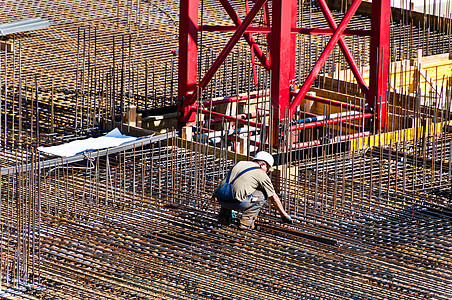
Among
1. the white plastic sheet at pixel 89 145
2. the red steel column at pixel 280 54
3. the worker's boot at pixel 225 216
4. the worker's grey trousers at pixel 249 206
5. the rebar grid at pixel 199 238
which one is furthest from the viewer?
the red steel column at pixel 280 54

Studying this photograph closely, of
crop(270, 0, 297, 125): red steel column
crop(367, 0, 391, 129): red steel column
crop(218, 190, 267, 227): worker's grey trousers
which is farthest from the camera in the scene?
crop(367, 0, 391, 129): red steel column

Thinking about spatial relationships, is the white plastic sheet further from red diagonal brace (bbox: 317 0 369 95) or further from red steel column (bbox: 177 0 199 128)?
red diagonal brace (bbox: 317 0 369 95)

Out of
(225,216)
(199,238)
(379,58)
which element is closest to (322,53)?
(379,58)

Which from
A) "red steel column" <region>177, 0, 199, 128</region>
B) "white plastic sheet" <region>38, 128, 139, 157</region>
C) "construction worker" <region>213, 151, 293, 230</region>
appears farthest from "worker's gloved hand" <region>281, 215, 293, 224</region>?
"red steel column" <region>177, 0, 199, 128</region>

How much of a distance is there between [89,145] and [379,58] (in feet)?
17.7

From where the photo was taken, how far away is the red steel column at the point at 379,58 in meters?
17.1

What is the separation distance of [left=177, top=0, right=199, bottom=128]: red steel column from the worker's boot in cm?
452

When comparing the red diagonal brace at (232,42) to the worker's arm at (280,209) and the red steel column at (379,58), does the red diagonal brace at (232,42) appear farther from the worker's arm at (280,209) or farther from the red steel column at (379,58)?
the worker's arm at (280,209)

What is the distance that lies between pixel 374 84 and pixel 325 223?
4.99 m

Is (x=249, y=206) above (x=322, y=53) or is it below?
below

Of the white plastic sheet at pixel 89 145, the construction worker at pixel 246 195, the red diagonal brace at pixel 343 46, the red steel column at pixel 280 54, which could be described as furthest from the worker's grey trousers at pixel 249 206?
the red diagonal brace at pixel 343 46

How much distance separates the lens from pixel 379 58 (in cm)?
1733

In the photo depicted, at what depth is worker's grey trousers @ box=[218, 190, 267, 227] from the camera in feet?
42.2

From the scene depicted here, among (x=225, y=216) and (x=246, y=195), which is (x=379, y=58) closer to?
(x=246, y=195)
